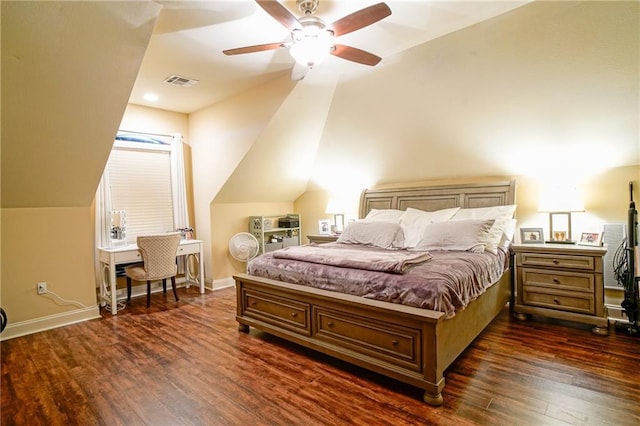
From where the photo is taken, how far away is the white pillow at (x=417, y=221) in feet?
12.5

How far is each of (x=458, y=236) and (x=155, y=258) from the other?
3404mm

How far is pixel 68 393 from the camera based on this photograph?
2.26 m

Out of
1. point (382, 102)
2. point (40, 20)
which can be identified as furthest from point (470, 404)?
point (40, 20)

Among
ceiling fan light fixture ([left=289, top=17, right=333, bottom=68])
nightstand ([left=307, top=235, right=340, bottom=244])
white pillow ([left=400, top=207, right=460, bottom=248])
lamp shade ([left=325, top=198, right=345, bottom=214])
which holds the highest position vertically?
ceiling fan light fixture ([left=289, top=17, right=333, bottom=68])

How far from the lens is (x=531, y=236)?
3588mm

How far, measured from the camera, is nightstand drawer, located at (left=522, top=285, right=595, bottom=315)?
299 centimetres

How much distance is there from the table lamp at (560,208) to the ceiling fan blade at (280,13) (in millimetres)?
2899

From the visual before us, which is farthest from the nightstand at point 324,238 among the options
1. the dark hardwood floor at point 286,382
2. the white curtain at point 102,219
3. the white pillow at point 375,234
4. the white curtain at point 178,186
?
the white curtain at point 102,219

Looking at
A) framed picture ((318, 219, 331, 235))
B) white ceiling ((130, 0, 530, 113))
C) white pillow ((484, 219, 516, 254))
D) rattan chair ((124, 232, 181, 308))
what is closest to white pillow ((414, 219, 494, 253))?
white pillow ((484, 219, 516, 254))

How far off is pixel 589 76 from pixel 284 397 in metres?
3.40

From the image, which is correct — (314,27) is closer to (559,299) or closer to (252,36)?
(252,36)

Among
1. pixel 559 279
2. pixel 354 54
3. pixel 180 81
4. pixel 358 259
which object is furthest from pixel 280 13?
pixel 559 279

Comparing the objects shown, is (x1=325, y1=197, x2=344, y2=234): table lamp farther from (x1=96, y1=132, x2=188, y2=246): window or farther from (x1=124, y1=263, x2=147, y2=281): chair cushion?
(x1=124, y1=263, x2=147, y2=281): chair cushion

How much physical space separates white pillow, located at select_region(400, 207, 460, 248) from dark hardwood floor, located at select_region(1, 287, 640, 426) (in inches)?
47.9
